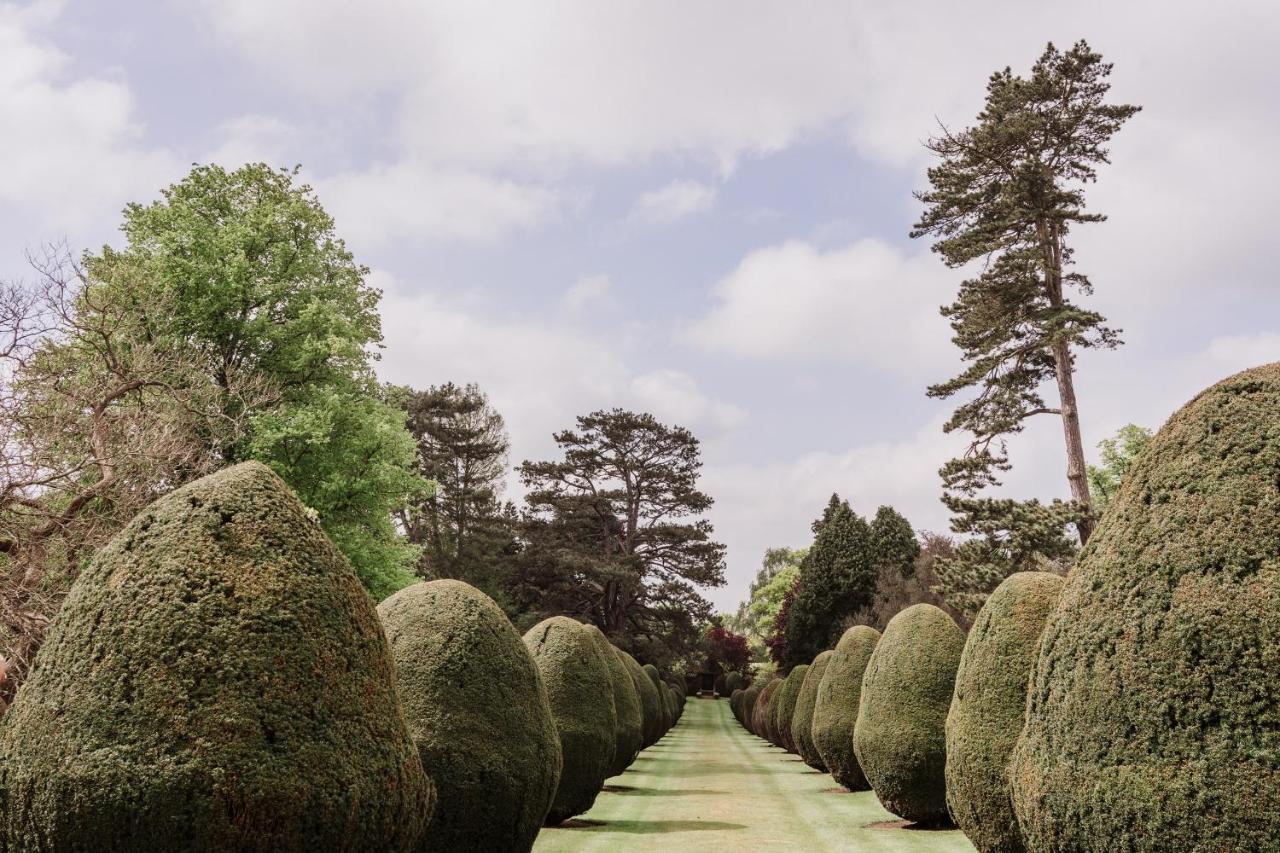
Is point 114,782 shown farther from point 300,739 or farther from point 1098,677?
point 1098,677

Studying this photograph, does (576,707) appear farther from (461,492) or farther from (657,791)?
(461,492)

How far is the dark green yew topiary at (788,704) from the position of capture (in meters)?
30.2

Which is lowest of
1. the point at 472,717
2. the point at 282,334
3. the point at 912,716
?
the point at 912,716

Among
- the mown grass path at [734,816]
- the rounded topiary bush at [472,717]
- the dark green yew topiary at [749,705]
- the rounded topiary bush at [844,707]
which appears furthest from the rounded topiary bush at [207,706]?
the dark green yew topiary at [749,705]

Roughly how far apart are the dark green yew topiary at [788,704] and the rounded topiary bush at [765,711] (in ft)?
8.47

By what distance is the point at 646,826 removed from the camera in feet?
48.2

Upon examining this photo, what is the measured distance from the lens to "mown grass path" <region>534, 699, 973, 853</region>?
1291 centimetres

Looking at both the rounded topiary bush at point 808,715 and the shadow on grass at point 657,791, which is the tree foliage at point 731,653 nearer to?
the rounded topiary bush at point 808,715

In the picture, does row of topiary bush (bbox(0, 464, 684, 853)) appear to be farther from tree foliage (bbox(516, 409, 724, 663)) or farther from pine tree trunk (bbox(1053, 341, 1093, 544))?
tree foliage (bbox(516, 409, 724, 663))

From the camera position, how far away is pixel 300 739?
5633 mm

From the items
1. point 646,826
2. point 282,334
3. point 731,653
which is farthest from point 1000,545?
point 731,653

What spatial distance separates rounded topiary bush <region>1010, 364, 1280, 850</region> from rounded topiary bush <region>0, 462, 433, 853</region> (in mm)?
4171

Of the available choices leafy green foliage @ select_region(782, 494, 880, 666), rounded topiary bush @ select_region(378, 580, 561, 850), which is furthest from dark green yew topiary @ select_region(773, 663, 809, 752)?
leafy green foliage @ select_region(782, 494, 880, 666)

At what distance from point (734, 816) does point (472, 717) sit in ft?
27.8
